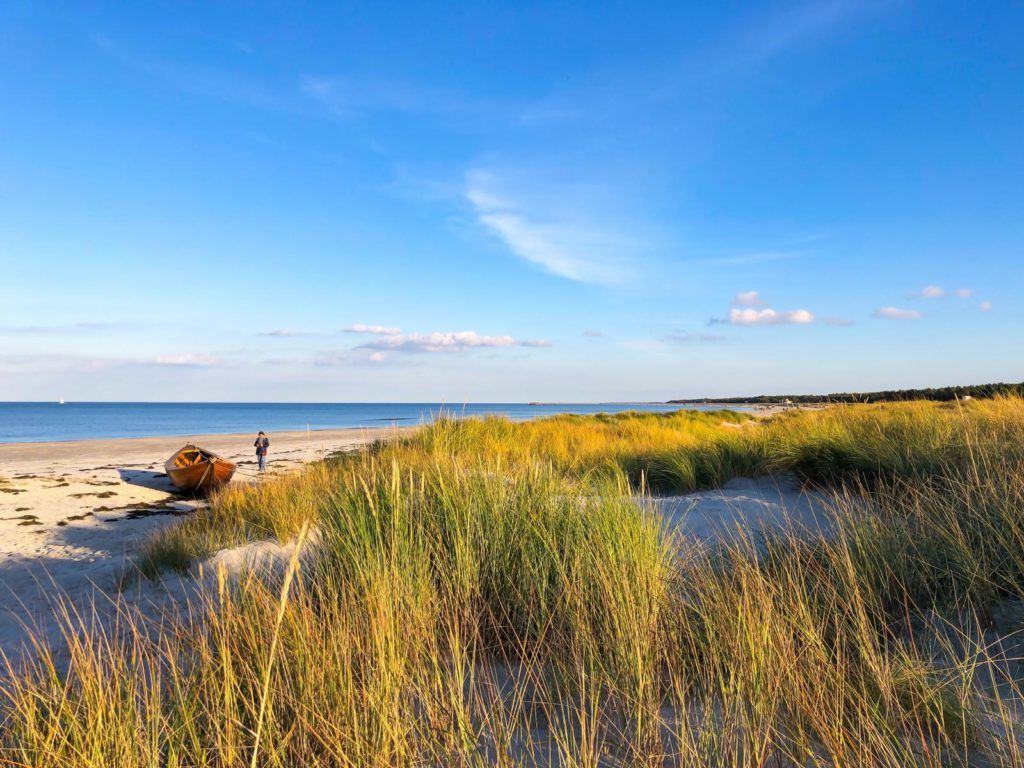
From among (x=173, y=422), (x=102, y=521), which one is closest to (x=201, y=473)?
(x=102, y=521)

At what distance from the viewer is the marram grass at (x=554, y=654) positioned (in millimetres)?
1791

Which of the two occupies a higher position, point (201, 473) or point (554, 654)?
point (554, 654)

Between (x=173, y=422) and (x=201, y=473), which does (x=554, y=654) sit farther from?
(x=173, y=422)

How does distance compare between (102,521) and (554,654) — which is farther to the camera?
(102,521)

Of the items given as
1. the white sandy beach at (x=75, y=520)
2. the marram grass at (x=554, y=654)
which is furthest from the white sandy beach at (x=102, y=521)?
the marram grass at (x=554, y=654)

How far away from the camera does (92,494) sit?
13.8 metres

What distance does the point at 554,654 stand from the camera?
94.2 inches

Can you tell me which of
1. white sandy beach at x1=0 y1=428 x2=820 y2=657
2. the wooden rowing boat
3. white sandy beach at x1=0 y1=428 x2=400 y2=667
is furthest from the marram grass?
the wooden rowing boat

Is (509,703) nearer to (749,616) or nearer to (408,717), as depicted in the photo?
(408,717)

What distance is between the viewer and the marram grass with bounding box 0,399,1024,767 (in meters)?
1.79

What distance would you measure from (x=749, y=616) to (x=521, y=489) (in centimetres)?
210

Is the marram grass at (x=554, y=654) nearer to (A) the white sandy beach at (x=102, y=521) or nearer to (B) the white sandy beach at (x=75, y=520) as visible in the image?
(A) the white sandy beach at (x=102, y=521)

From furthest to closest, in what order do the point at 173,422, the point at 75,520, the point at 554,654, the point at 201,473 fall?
1. the point at 173,422
2. the point at 201,473
3. the point at 75,520
4. the point at 554,654

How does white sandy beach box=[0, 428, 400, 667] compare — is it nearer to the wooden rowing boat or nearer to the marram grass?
the wooden rowing boat
